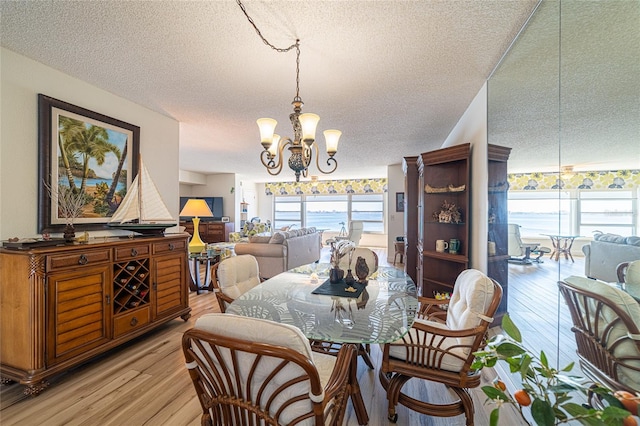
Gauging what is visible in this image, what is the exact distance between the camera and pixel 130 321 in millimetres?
2350

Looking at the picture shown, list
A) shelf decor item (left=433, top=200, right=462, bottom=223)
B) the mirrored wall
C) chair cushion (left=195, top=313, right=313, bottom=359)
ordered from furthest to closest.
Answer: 1. shelf decor item (left=433, top=200, right=462, bottom=223)
2. the mirrored wall
3. chair cushion (left=195, top=313, right=313, bottom=359)

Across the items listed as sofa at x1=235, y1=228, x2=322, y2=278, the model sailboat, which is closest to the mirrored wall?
the model sailboat

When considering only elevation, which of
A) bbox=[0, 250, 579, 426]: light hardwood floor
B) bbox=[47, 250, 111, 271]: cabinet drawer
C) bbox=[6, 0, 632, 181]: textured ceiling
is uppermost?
bbox=[6, 0, 632, 181]: textured ceiling

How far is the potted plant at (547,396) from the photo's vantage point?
1.84ft

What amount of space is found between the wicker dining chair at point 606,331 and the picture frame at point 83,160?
142 inches

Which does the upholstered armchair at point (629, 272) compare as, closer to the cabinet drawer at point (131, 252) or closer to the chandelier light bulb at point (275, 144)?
the chandelier light bulb at point (275, 144)

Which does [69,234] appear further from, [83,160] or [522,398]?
[522,398]

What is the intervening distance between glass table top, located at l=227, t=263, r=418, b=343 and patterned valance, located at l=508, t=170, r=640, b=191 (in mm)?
1027

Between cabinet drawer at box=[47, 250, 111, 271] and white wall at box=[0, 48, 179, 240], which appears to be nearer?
→ cabinet drawer at box=[47, 250, 111, 271]

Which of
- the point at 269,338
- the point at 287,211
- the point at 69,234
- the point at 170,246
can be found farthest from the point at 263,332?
the point at 287,211

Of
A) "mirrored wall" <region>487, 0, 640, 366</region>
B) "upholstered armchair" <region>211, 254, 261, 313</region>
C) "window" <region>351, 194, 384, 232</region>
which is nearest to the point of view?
"mirrored wall" <region>487, 0, 640, 366</region>

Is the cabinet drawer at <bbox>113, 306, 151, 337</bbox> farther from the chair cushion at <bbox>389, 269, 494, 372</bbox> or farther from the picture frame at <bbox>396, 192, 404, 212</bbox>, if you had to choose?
the picture frame at <bbox>396, 192, 404, 212</bbox>

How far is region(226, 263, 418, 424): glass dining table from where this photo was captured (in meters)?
1.32


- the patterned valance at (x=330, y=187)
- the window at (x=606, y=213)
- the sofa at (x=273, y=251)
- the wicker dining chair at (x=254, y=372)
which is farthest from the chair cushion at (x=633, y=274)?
the patterned valance at (x=330, y=187)
